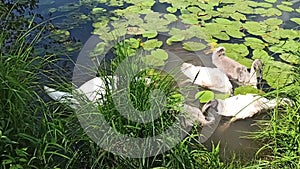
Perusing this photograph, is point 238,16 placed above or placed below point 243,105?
above

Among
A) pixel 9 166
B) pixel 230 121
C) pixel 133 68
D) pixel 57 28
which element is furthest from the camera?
pixel 57 28

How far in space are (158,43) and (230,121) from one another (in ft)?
2.78

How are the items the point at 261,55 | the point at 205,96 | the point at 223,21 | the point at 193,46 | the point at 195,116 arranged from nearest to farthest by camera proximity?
the point at 195,116 < the point at 205,96 < the point at 261,55 < the point at 193,46 < the point at 223,21

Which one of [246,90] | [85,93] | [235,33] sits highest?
[85,93]

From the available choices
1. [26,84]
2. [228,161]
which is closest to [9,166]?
[26,84]

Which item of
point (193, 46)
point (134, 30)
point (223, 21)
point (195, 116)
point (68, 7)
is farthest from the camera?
point (68, 7)

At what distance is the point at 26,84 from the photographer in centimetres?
174

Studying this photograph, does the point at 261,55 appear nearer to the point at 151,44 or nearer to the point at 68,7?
the point at 151,44

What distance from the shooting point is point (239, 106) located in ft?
7.36

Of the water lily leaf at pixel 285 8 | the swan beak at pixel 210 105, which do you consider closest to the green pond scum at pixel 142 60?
the water lily leaf at pixel 285 8

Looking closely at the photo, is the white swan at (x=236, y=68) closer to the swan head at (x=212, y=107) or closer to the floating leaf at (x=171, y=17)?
the swan head at (x=212, y=107)

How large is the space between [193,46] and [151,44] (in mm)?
286

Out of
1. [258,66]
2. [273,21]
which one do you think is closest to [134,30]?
[258,66]

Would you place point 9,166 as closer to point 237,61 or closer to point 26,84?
point 26,84
